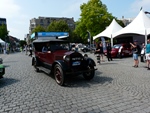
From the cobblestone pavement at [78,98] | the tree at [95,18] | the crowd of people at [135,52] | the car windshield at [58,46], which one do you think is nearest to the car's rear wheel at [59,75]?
the cobblestone pavement at [78,98]

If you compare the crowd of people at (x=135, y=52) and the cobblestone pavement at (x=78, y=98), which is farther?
the crowd of people at (x=135, y=52)

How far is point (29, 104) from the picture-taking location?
464 centimetres

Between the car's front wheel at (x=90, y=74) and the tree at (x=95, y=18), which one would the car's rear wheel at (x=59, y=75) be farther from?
the tree at (x=95, y=18)

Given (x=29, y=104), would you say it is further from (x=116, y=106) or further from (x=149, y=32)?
(x=149, y=32)

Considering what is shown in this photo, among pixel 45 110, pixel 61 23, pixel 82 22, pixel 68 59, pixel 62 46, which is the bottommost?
pixel 45 110

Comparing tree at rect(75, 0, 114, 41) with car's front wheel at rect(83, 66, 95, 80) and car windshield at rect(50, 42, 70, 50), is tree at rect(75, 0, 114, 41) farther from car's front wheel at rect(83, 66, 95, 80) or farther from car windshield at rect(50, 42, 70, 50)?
car's front wheel at rect(83, 66, 95, 80)

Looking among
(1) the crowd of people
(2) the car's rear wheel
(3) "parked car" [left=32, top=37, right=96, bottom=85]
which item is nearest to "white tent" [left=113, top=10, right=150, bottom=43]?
(1) the crowd of people

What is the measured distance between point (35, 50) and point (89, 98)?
20.2ft

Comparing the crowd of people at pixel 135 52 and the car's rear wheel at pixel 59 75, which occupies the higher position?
the crowd of people at pixel 135 52

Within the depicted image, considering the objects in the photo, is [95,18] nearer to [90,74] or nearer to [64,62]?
[90,74]

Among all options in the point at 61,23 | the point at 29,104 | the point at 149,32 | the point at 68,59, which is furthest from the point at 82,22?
the point at 29,104

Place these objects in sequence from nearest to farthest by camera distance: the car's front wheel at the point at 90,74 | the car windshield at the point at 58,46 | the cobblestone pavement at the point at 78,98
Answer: the cobblestone pavement at the point at 78,98 < the car's front wheel at the point at 90,74 < the car windshield at the point at 58,46

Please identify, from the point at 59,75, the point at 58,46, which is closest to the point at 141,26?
the point at 58,46

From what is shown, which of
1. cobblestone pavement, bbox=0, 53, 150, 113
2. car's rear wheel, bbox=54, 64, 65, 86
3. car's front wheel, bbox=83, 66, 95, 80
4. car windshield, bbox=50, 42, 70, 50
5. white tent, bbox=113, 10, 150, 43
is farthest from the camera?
white tent, bbox=113, 10, 150, 43
